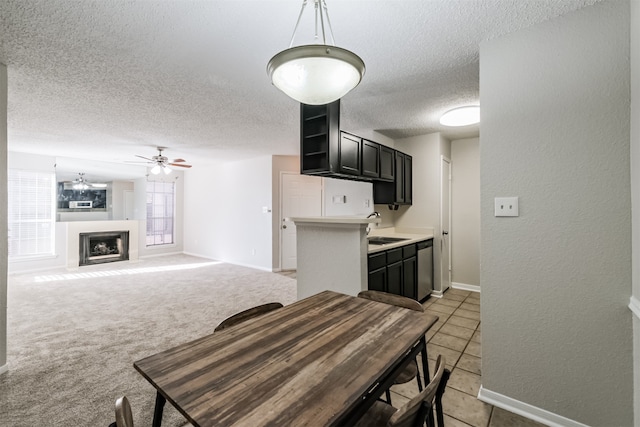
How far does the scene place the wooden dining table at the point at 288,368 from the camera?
77 cm

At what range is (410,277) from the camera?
3463mm

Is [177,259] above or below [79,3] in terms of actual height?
below

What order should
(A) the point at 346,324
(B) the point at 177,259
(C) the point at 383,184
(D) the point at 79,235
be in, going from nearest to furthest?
(A) the point at 346,324 < (C) the point at 383,184 < (D) the point at 79,235 < (B) the point at 177,259

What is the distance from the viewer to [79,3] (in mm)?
1554

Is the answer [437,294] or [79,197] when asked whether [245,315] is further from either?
[79,197]

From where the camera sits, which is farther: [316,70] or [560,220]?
[560,220]

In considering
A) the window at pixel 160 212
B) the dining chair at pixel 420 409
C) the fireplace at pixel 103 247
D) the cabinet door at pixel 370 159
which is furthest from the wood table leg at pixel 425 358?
the window at pixel 160 212

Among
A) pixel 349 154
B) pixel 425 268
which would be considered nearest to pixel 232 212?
pixel 349 154

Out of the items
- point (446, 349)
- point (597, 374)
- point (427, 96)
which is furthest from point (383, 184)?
point (597, 374)

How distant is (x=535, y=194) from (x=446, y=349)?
62.8 inches

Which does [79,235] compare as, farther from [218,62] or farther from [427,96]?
[427,96]

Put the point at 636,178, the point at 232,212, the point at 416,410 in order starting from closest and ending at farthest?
the point at 416,410 → the point at 636,178 → the point at 232,212

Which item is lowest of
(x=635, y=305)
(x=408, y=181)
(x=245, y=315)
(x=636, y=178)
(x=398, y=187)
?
(x=245, y=315)

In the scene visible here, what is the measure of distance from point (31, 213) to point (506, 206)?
7.96m
